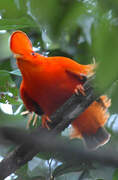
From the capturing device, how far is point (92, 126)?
3.26 metres

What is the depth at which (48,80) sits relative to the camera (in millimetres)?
2680

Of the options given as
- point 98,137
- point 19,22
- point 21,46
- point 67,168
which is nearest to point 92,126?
point 98,137

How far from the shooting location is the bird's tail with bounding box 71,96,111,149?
3048 millimetres

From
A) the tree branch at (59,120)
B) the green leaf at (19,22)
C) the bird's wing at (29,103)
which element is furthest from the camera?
the bird's wing at (29,103)

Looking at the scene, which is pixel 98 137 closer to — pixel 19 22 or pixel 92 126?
pixel 92 126

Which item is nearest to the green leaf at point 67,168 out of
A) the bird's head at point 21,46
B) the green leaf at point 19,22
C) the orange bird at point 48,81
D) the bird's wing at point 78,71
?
the orange bird at point 48,81

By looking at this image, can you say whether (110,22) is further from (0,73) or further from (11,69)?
(11,69)

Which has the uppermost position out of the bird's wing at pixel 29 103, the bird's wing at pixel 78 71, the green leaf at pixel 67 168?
the bird's wing at pixel 78 71

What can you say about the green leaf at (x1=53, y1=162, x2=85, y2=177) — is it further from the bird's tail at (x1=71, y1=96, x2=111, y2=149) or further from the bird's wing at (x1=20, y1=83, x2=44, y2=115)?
the bird's wing at (x1=20, y1=83, x2=44, y2=115)

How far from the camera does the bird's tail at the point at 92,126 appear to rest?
120 inches

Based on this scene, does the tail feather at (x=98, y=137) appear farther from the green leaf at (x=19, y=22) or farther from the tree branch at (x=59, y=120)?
the green leaf at (x=19, y=22)

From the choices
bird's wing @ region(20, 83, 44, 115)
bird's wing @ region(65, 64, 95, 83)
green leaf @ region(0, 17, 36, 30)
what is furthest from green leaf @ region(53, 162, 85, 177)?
green leaf @ region(0, 17, 36, 30)

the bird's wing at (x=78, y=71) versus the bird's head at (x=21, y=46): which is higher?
the bird's head at (x=21, y=46)

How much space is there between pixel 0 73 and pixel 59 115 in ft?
2.76
